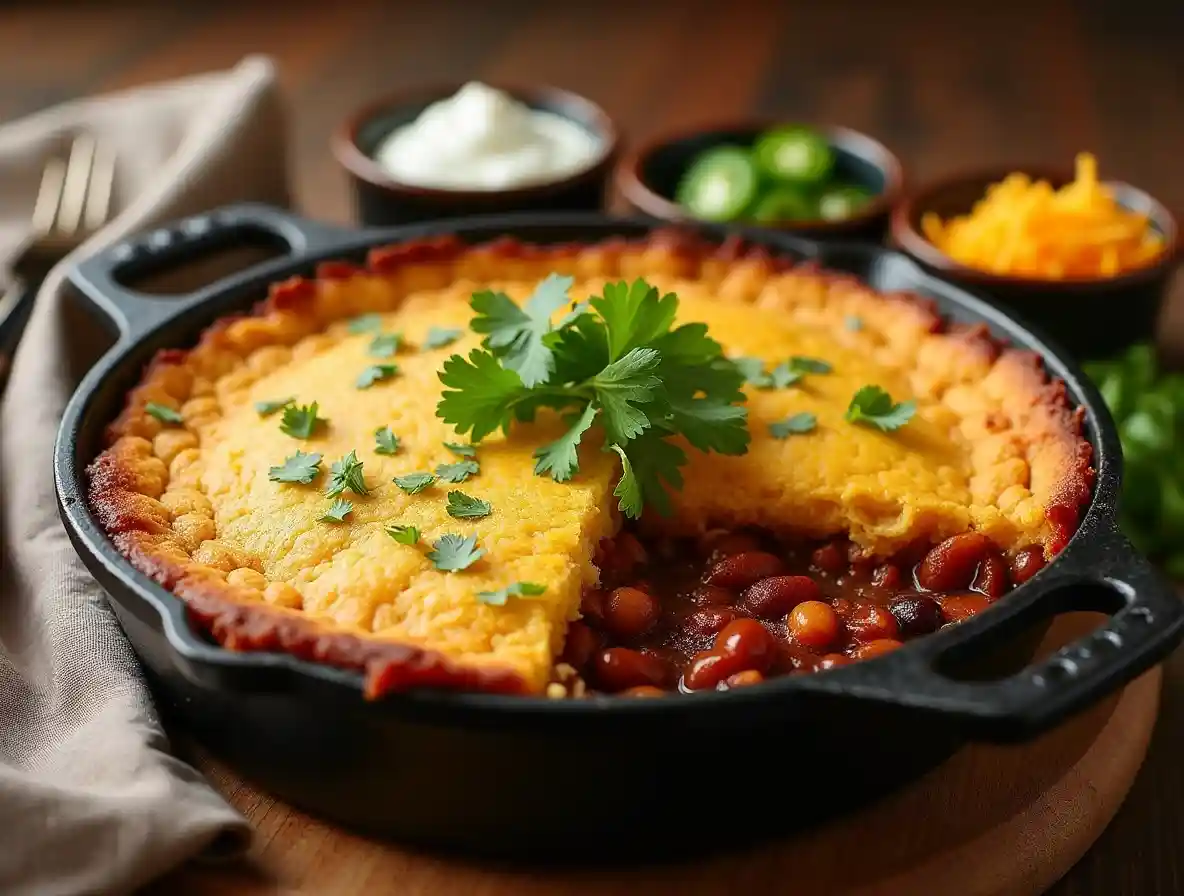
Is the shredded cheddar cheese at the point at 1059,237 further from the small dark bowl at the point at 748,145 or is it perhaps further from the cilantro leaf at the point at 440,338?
Answer: the cilantro leaf at the point at 440,338

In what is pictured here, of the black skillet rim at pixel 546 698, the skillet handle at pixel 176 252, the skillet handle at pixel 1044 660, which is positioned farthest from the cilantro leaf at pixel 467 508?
the skillet handle at pixel 176 252

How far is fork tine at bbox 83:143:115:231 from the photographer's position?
4672mm

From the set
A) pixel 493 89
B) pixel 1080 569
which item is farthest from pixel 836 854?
pixel 493 89

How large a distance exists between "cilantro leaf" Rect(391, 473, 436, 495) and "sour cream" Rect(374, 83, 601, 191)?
2.16 m

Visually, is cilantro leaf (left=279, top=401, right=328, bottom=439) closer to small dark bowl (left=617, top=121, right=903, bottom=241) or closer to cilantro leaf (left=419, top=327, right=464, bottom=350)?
cilantro leaf (left=419, top=327, right=464, bottom=350)

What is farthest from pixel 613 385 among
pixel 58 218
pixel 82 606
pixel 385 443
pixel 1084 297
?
pixel 58 218

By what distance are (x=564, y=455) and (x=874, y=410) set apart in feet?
2.59

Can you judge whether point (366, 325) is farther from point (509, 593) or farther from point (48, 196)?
point (48, 196)

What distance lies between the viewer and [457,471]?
311cm

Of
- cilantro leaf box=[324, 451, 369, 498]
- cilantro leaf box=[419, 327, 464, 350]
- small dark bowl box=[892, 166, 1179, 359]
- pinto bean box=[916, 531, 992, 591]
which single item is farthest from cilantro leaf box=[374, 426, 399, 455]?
small dark bowl box=[892, 166, 1179, 359]

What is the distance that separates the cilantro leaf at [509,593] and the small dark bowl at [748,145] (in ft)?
7.93

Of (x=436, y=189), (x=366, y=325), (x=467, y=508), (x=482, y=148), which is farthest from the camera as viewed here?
(x=482, y=148)

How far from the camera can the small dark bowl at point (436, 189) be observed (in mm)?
4891

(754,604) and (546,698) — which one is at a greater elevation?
(546,698)
